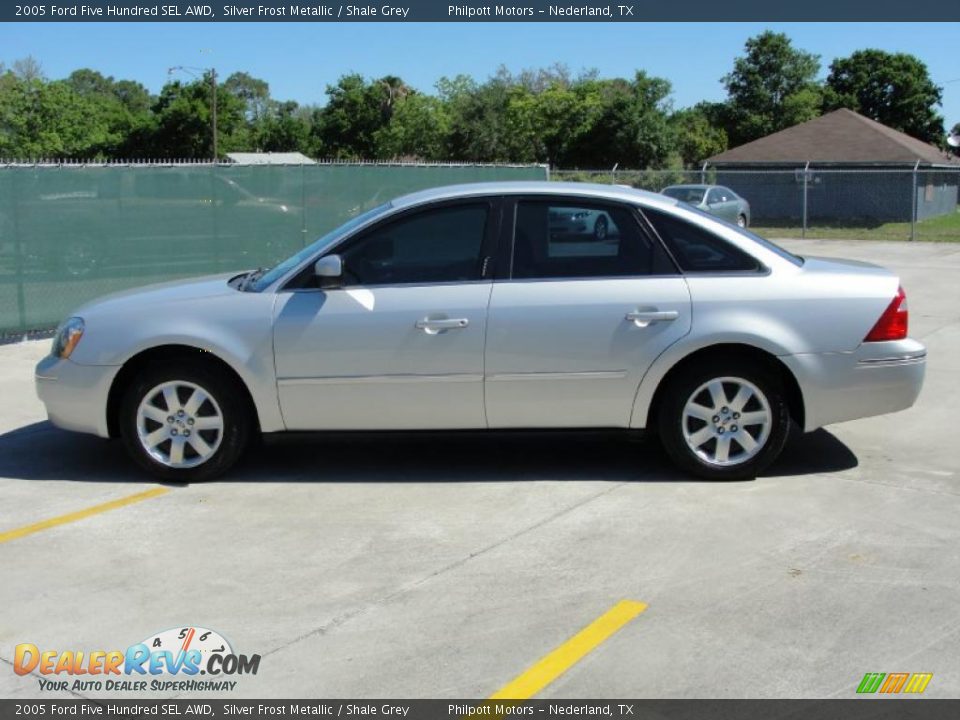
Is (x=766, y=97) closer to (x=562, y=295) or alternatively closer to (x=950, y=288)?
(x=950, y=288)

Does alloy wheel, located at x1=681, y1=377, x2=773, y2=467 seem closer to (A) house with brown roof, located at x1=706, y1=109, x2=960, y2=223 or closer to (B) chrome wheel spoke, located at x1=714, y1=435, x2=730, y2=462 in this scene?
(B) chrome wheel spoke, located at x1=714, y1=435, x2=730, y2=462

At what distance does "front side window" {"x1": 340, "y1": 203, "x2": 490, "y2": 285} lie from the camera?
6.26m

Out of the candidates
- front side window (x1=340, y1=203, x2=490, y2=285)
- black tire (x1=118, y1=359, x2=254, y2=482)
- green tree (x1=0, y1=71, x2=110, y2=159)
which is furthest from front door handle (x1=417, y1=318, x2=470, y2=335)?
green tree (x1=0, y1=71, x2=110, y2=159)

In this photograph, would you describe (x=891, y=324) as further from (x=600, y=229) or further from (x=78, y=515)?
(x=78, y=515)

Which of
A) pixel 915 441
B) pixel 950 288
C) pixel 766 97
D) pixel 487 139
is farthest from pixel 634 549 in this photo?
pixel 766 97

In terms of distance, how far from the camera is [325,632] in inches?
170

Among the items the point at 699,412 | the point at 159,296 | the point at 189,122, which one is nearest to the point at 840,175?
the point at 699,412

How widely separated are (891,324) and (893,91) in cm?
6619

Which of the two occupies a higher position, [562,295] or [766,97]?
[766,97]

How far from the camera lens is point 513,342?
6074 millimetres

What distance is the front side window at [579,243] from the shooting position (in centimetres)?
621
